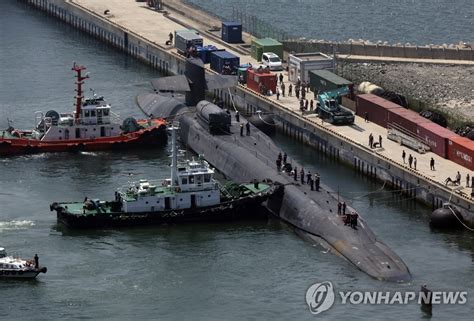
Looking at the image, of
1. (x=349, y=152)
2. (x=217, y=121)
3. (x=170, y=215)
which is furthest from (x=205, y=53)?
(x=170, y=215)

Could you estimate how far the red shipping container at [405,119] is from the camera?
15525 centimetres

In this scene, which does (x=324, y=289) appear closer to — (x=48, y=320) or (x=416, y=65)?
(x=48, y=320)

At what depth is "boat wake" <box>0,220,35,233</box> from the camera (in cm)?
13375

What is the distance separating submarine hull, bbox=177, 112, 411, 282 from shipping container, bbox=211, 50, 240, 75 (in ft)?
56.7

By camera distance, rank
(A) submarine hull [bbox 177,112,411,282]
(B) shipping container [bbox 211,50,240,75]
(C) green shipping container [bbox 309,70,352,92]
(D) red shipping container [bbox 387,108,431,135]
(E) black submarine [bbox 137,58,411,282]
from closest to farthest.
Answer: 1. (A) submarine hull [bbox 177,112,411,282]
2. (E) black submarine [bbox 137,58,411,282]
3. (D) red shipping container [bbox 387,108,431,135]
4. (C) green shipping container [bbox 309,70,352,92]
5. (B) shipping container [bbox 211,50,240,75]

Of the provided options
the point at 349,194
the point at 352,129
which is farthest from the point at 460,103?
the point at 349,194

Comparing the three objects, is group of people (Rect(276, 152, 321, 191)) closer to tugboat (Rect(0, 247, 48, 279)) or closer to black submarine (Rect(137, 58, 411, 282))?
black submarine (Rect(137, 58, 411, 282))

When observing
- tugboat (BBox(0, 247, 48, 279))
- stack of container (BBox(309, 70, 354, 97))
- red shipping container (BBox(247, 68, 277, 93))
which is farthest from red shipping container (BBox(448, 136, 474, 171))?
tugboat (BBox(0, 247, 48, 279))

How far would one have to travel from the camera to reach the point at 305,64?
586 feet

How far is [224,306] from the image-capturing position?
118m

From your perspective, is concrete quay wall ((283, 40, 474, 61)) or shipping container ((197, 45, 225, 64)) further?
shipping container ((197, 45, 225, 64))

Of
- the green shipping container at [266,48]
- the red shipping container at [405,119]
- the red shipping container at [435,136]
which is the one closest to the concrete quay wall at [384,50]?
the green shipping container at [266,48]

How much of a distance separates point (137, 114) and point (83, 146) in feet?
51.0

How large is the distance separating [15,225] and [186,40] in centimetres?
6288
